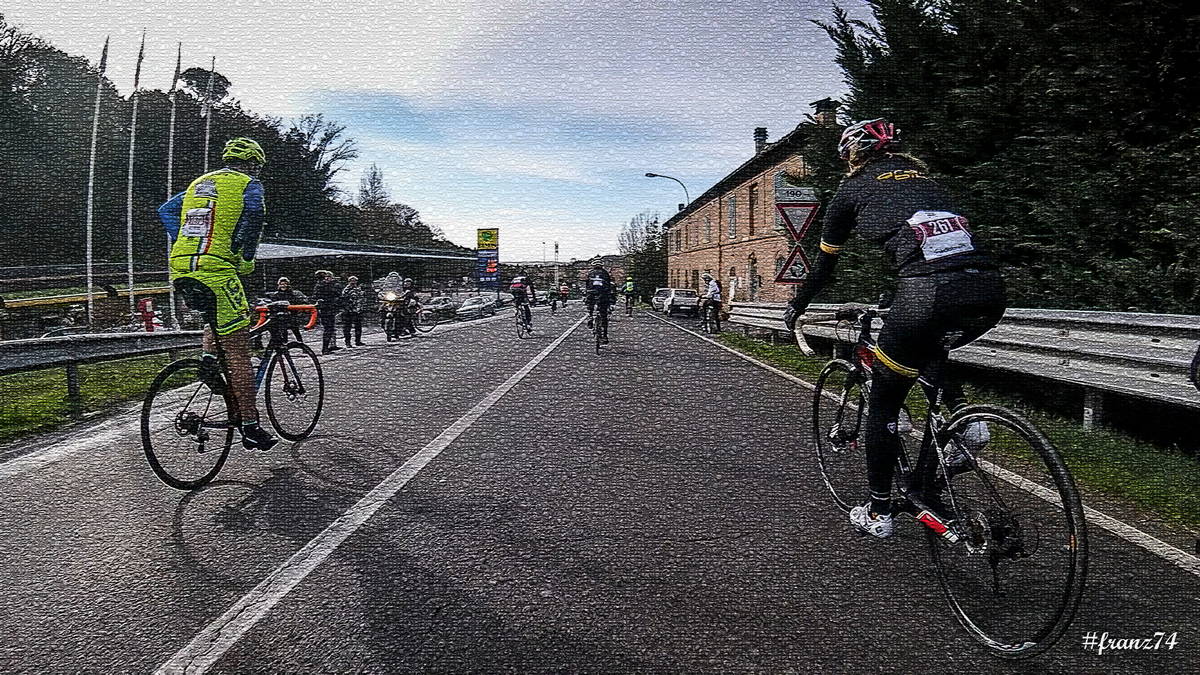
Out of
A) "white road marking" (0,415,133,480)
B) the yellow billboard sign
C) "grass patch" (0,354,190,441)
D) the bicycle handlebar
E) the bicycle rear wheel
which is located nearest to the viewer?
the bicycle rear wheel

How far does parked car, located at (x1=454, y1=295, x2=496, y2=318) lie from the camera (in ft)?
125

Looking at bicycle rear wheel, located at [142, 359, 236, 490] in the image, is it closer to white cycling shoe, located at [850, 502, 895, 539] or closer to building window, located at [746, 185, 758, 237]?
white cycling shoe, located at [850, 502, 895, 539]

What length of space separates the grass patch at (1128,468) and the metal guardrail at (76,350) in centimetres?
700

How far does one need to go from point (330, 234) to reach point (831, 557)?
60.0 m

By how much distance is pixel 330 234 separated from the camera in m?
58.7

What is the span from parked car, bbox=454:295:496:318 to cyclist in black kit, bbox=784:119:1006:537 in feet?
116

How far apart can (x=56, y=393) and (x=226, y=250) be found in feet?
18.1

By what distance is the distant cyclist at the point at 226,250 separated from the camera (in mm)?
4590

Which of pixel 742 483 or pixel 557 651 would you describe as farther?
pixel 742 483

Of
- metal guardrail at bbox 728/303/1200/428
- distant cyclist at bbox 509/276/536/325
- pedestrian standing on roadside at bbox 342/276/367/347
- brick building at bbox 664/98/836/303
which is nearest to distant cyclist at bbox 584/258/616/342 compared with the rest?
distant cyclist at bbox 509/276/536/325

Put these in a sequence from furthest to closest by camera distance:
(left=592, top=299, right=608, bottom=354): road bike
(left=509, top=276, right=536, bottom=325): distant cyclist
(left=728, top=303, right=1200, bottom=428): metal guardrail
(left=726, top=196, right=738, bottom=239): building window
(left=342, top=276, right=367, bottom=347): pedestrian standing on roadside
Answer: (left=726, top=196, right=738, bottom=239): building window, (left=509, top=276, right=536, bottom=325): distant cyclist, (left=342, top=276, right=367, bottom=347): pedestrian standing on roadside, (left=592, top=299, right=608, bottom=354): road bike, (left=728, top=303, right=1200, bottom=428): metal guardrail

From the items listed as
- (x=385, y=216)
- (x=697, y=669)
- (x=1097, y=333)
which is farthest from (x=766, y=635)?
(x=385, y=216)

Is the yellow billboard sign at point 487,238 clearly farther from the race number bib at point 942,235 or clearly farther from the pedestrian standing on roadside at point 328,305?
the race number bib at point 942,235

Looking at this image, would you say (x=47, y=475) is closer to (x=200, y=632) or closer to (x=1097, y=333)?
(x=200, y=632)
